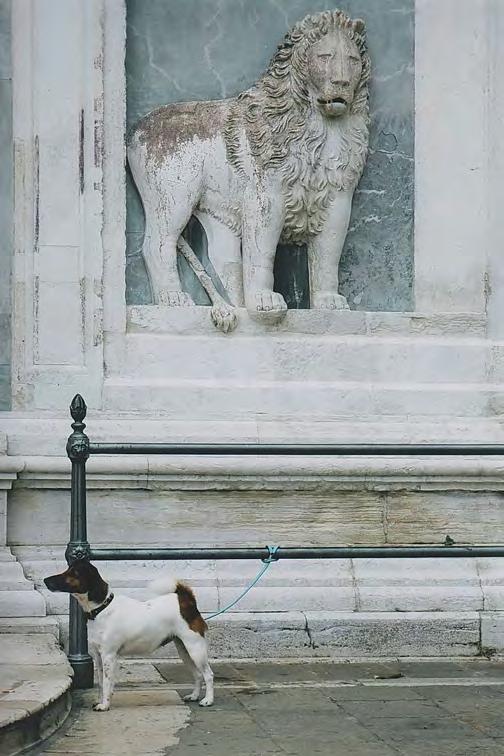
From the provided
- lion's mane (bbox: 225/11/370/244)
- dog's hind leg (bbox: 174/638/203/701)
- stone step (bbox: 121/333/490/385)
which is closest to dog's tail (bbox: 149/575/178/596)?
dog's hind leg (bbox: 174/638/203/701)

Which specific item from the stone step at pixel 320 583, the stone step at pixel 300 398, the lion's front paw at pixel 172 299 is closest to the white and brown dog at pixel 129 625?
the stone step at pixel 320 583

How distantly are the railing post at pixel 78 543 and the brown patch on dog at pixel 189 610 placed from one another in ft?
1.63

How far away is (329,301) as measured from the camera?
9492mm

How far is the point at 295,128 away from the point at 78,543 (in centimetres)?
315

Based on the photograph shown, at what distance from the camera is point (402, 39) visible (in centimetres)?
970

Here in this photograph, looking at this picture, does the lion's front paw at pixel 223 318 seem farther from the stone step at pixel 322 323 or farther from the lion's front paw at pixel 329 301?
the lion's front paw at pixel 329 301

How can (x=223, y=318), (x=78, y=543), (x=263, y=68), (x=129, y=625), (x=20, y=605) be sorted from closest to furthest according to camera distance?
(x=129, y=625), (x=78, y=543), (x=20, y=605), (x=223, y=318), (x=263, y=68)

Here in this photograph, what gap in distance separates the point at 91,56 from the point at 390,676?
3937 millimetres

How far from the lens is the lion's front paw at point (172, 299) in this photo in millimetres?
9352

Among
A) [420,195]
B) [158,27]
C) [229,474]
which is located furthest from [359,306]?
[158,27]

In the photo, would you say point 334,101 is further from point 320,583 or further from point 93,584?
point 93,584

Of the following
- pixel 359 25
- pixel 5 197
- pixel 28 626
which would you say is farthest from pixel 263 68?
pixel 28 626

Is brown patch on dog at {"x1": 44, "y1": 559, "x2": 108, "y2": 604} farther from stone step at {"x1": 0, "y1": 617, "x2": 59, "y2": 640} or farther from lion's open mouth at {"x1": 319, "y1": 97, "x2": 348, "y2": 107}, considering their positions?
lion's open mouth at {"x1": 319, "y1": 97, "x2": 348, "y2": 107}

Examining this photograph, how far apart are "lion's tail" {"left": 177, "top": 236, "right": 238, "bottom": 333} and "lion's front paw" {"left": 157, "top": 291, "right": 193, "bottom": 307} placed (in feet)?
0.54
